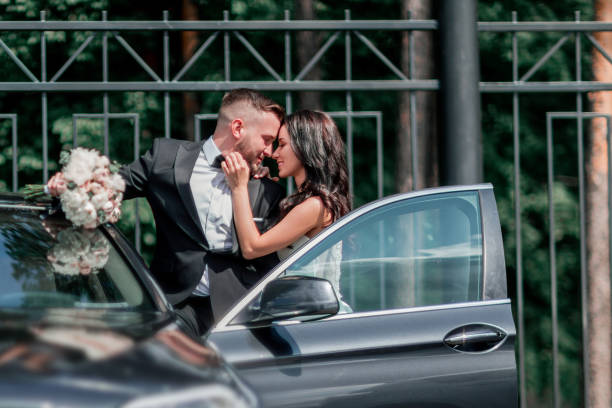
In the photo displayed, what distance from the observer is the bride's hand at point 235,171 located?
10.5 ft

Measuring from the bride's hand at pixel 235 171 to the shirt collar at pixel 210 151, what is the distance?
25cm

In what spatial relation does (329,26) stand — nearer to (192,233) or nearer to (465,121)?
(465,121)

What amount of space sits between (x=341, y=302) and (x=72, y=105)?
20.0 feet

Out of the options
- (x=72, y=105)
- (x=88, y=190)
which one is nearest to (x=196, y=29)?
(x=88, y=190)

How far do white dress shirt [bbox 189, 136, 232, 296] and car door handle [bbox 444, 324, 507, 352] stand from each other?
1091 millimetres

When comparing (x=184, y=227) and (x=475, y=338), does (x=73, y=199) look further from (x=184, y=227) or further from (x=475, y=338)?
(x=475, y=338)

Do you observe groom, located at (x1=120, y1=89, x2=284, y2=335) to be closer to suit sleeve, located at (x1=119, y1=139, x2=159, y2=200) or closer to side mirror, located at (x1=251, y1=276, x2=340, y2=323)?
suit sleeve, located at (x1=119, y1=139, x2=159, y2=200)

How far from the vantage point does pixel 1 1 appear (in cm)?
800

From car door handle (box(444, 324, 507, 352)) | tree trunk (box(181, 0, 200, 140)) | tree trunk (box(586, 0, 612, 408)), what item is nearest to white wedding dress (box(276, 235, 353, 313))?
car door handle (box(444, 324, 507, 352))

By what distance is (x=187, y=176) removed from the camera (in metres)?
3.37

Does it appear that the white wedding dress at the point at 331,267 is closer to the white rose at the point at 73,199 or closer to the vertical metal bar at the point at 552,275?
→ the white rose at the point at 73,199

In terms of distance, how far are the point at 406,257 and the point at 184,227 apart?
1029mm

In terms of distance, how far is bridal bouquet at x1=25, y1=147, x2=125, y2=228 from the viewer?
8.86 feet

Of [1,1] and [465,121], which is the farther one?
[1,1]
